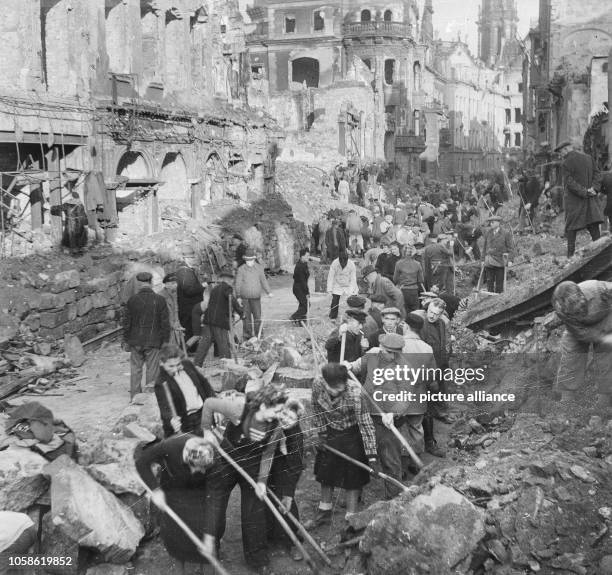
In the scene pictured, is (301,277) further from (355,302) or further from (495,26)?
(495,26)

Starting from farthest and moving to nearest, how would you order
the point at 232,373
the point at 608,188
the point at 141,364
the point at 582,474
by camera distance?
1. the point at 608,188
2. the point at 141,364
3. the point at 232,373
4. the point at 582,474

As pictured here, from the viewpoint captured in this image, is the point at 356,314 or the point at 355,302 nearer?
the point at 356,314

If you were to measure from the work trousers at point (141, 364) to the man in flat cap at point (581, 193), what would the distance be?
6.10 m

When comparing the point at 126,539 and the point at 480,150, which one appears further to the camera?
the point at 480,150

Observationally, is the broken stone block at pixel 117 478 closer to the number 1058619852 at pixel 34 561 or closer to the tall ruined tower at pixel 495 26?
the number 1058619852 at pixel 34 561

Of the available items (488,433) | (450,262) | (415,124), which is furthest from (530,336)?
(415,124)

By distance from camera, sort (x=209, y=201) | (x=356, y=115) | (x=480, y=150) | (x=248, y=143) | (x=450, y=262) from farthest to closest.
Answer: (x=480, y=150)
(x=356, y=115)
(x=248, y=143)
(x=209, y=201)
(x=450, y=262)

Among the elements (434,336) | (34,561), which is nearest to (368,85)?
(434,336)

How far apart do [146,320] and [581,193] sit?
6.10 meters

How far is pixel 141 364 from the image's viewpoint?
Result: 33.7 feet

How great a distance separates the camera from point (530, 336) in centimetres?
1029

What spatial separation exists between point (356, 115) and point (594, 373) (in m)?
40.2

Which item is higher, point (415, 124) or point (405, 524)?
point (415, 124)

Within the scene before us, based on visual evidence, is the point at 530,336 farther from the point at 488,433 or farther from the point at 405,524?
the point at 405,524
